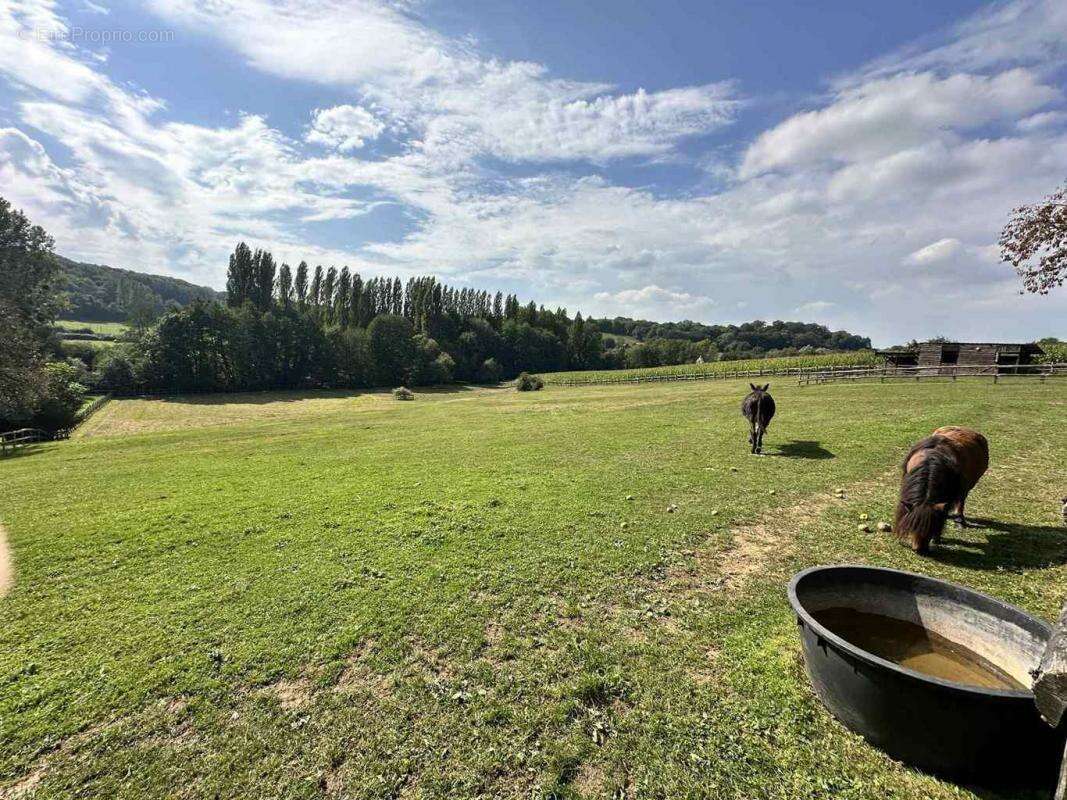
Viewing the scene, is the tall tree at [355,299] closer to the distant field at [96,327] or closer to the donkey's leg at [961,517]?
the distant field at [96,327]

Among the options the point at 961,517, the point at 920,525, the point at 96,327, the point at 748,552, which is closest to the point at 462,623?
the point at 748,552

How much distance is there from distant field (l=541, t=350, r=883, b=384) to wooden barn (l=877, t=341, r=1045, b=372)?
791 cm

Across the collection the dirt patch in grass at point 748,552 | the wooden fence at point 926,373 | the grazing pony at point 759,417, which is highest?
the wooden fence at point 926,373

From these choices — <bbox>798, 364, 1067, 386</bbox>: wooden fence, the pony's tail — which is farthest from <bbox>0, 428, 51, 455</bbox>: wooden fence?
<bbox>798, 364, 1067, 386</bbox>: wooden fence

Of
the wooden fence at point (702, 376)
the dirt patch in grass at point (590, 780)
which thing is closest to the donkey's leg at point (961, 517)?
the dirt patch in grass at point (590, 780)

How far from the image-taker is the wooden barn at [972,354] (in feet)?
125

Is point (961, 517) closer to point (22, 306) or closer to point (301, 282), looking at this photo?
point (22, 306)

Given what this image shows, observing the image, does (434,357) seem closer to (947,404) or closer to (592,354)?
(592,354)

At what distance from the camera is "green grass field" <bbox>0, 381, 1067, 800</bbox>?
392 cm

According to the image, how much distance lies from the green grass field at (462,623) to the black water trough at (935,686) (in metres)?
0.25

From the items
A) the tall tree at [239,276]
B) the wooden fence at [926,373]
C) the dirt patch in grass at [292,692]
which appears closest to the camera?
the dirt patch in grass at [292,692]

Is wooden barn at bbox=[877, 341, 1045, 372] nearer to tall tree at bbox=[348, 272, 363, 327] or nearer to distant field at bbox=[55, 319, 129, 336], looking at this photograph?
tall tree at bbox=[348, 272, 363, 327]

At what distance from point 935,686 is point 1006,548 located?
627 cm

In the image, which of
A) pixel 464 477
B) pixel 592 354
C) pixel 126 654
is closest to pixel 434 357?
pixel 592 354
